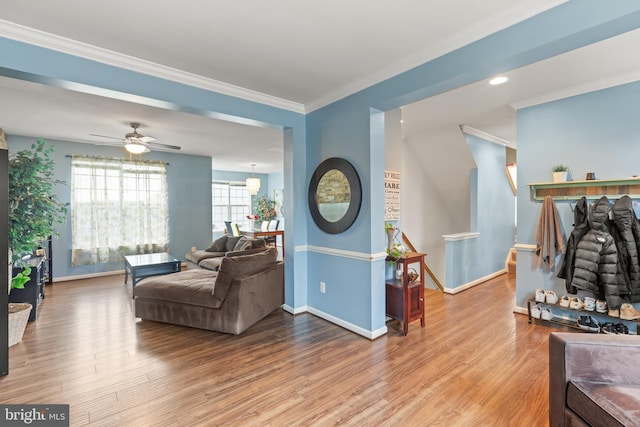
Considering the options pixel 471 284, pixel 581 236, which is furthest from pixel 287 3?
pixel 471 284

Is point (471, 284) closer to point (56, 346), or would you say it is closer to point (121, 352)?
point (121, 352)

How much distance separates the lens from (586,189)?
3.23m

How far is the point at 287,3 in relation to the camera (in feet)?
5.91

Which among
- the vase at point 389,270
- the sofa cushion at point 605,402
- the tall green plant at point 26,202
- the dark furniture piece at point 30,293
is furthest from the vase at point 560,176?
the dark furniture piece at point 30,293

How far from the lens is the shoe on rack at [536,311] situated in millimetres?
3387

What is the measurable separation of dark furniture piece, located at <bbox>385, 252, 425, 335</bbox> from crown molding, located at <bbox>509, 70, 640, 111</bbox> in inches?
88.7

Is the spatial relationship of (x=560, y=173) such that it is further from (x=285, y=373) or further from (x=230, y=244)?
(x=230, y=244)

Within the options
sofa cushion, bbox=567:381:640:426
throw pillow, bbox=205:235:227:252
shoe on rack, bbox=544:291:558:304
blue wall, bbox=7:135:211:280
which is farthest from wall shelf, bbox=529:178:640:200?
blue wall, bbox=7:135:211:280

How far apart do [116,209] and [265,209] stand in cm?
481

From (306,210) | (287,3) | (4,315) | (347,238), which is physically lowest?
(4,315)

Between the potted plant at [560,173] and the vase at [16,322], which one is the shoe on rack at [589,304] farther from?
the vase at [16,322]

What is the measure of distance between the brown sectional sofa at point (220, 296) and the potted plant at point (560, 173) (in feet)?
10.8

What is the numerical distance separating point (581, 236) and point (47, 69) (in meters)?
4.84

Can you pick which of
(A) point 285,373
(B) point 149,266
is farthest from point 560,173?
(B) point 149,266
